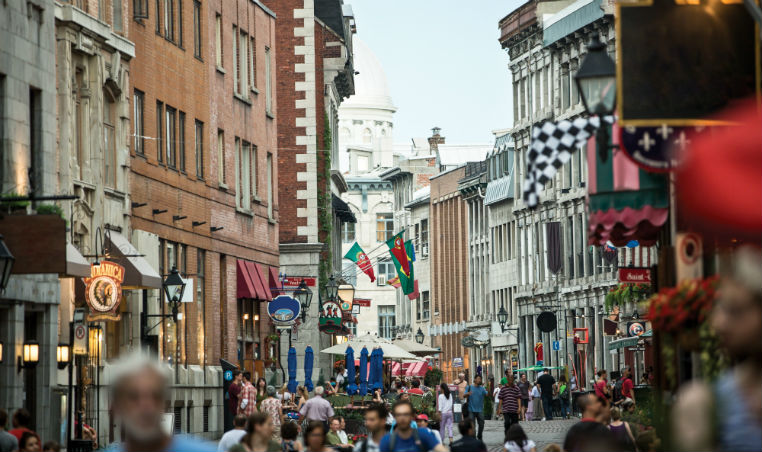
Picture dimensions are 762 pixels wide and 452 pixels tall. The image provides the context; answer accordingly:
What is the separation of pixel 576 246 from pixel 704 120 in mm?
65438

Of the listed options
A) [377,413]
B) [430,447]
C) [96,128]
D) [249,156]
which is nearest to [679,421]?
[430,447]

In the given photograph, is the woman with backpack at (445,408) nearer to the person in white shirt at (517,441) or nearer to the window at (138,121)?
the window at (138,121)

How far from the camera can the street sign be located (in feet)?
95.1

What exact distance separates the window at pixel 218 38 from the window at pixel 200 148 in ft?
7.50

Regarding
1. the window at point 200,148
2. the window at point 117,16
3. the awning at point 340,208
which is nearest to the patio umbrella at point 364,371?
the window at point 200,148

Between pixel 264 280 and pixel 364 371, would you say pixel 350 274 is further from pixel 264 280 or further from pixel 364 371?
pixel 264 280

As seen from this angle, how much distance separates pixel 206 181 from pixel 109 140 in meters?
8.32

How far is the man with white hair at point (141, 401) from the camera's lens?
6.23m

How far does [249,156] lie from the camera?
Answer: 4812cm

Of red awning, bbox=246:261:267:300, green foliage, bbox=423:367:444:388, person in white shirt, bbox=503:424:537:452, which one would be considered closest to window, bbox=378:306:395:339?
green foliage, bbox=423:367:444:388

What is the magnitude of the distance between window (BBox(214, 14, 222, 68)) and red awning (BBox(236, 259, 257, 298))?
5.63 m

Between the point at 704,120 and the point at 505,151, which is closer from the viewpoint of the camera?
the point at 704,120

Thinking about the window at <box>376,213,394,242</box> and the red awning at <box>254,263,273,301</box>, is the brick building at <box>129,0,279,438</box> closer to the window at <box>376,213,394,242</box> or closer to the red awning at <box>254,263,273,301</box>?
Answer: the red awning at <box>254,263,273,301</box>

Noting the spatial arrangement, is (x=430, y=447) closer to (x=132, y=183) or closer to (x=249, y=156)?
(x=132, y=183)
